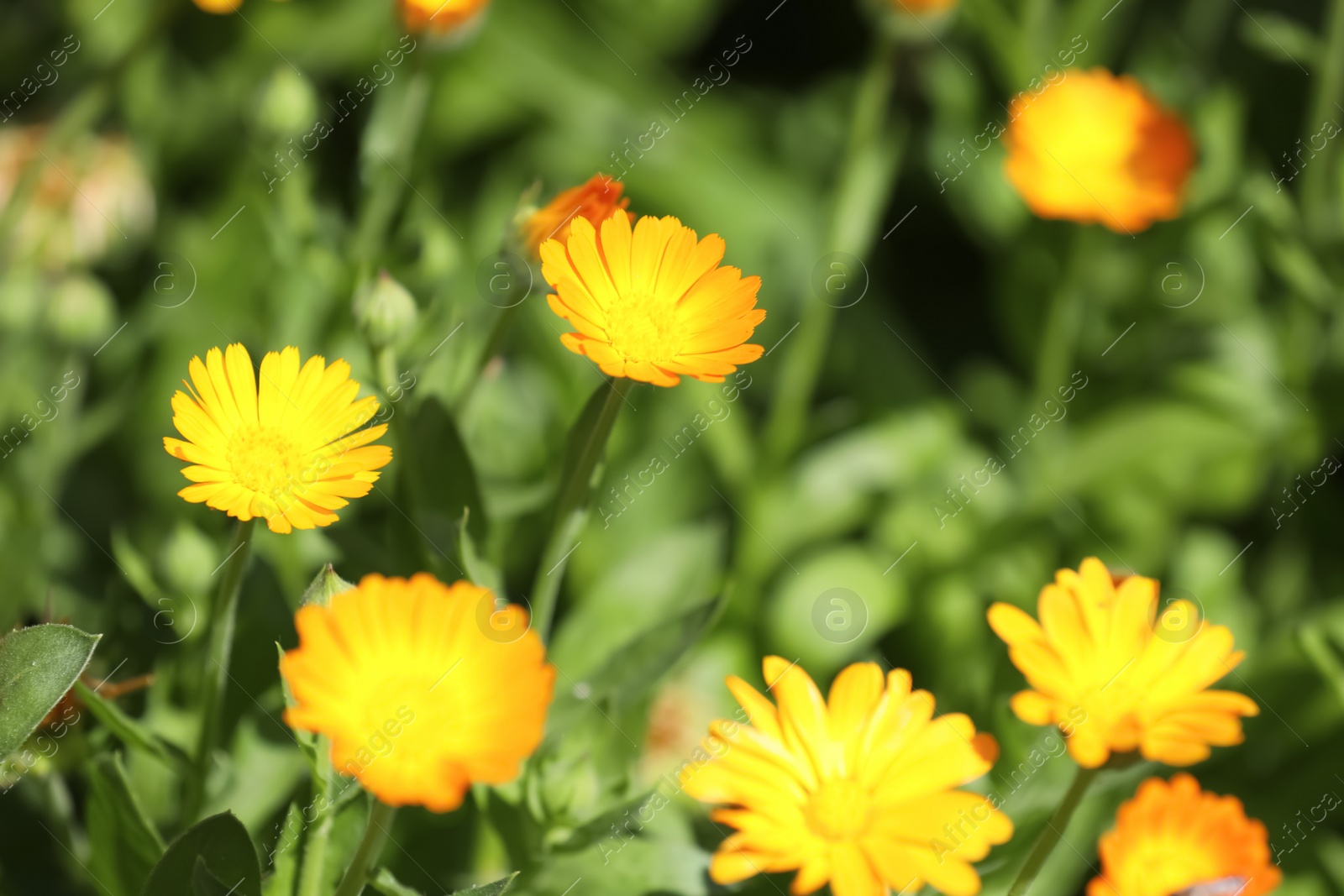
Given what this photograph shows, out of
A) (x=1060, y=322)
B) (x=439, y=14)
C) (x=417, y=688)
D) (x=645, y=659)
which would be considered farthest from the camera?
(x=1060, y=322)

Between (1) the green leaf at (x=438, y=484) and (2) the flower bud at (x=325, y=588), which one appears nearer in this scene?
(2) the flower bud at (x=325, y=588)

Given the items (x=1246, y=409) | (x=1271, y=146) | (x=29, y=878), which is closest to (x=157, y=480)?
(x=29, y=878)

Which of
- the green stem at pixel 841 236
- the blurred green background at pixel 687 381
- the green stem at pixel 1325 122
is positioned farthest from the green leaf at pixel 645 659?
the green stem at pixel 1325 122

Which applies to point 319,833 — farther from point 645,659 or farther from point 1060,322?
point 1060,322

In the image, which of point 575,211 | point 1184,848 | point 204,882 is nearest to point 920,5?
point 575,211

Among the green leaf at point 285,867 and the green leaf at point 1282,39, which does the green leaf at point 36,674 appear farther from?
the green leaf at point 1282,39

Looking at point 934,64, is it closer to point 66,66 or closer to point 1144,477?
point 1144,477

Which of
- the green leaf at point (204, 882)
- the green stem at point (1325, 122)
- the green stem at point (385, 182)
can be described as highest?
the green stem at point (385, 182)
